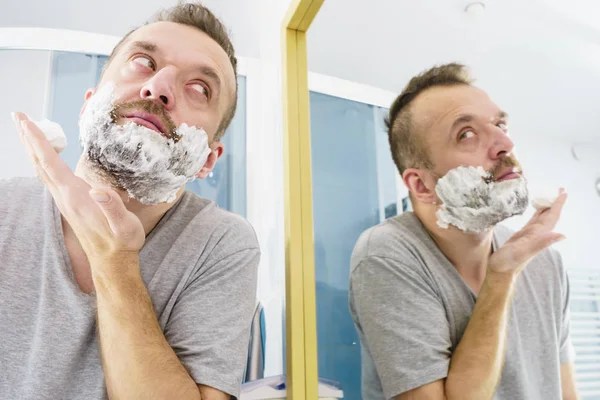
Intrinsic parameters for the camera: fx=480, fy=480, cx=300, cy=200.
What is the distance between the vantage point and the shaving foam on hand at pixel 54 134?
86 cm

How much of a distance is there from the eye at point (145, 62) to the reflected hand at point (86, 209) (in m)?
0.23

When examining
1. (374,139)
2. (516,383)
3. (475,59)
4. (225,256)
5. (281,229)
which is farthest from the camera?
(281,229)

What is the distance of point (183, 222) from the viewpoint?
0.95 m

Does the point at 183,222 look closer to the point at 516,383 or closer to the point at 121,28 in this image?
the point at 121,28

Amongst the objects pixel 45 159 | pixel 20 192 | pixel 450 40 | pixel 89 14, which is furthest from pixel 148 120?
pixel 450 40

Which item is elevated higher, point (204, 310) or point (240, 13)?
point (240, 13)

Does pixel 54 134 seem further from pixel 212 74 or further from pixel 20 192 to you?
pixel 212 74

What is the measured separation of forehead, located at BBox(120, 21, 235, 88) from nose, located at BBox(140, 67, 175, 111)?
5 centimetres

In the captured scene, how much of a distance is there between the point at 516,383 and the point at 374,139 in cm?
52

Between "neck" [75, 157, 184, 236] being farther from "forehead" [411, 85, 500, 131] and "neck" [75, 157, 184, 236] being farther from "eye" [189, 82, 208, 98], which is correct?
"forehead" [411, 85, 500, 131]

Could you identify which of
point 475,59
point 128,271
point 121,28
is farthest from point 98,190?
point 475,59

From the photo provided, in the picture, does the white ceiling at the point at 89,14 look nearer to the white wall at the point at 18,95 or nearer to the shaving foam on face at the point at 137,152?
the white wall at the point at 18,95

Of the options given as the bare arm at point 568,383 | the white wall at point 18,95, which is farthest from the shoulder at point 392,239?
the white wall at point 18,95

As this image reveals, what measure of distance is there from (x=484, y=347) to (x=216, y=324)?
0.44 m
